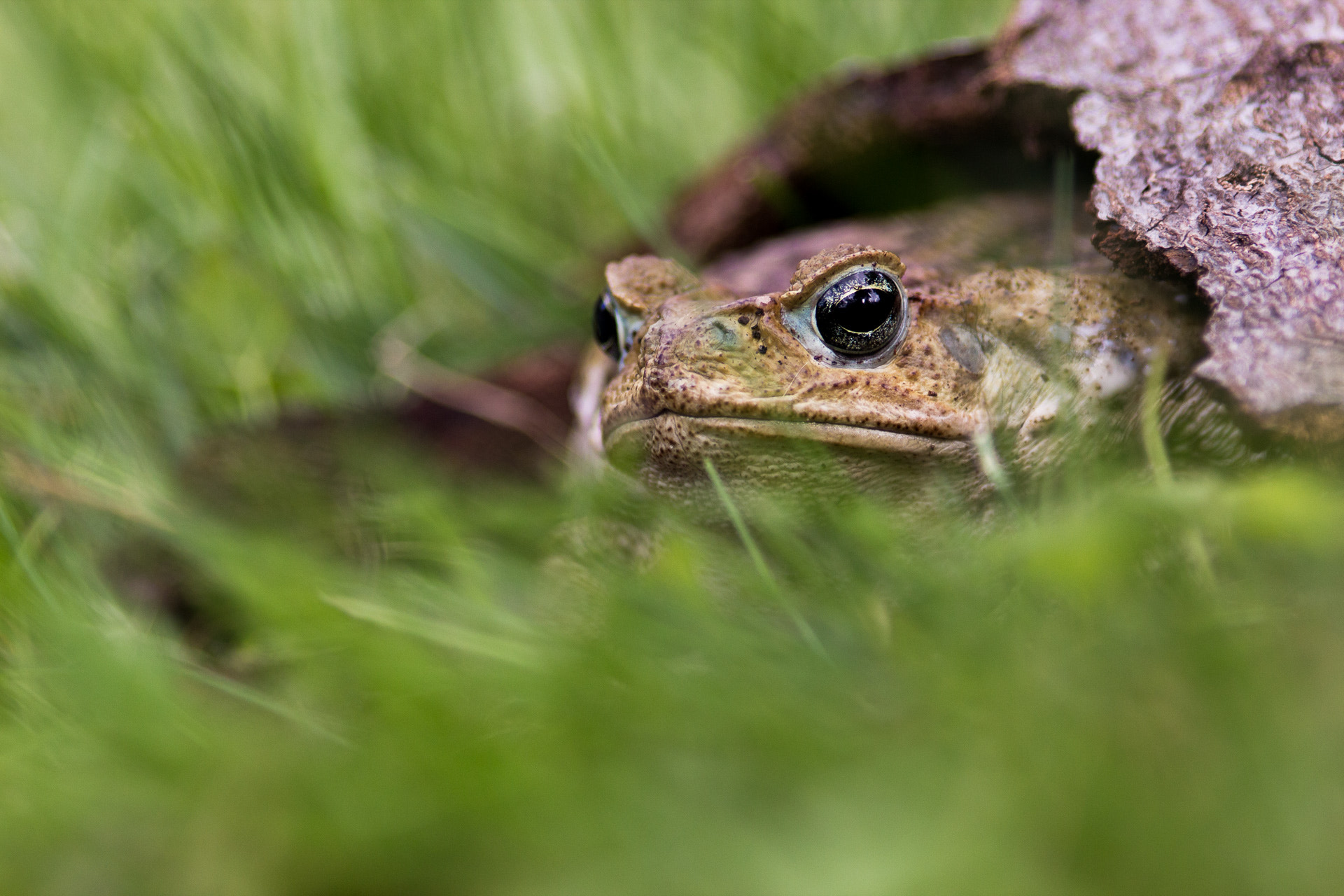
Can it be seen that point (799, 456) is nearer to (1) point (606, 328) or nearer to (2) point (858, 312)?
(2) point (858, 312)

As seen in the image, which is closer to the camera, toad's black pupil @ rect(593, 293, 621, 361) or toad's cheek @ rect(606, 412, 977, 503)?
toad's cheek @ rect(606, 412, 977, 503)

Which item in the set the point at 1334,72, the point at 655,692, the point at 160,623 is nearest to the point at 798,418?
the point at 655,692

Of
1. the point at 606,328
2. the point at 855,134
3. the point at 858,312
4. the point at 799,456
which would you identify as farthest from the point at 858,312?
the point at 855,134

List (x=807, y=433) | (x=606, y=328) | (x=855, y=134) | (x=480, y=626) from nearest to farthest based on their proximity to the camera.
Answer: (x=480, y=626)
(x=807, y=433)
(x=606, y=328)
(x=855, y=134)

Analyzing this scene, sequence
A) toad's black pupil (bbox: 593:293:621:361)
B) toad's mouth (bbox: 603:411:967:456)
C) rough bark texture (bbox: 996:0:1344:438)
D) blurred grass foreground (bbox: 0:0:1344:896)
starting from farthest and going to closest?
toad's black pupil (bbox: 593:293:621:361) < toad's mouth (bbox: 603:411:967:456) < rough bark texture (bbox: 996:0:1344:438) < blurred grass foreground (bbox: 0:0:1344:896)

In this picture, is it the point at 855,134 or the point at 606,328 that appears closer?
Answer: the point at 606,328

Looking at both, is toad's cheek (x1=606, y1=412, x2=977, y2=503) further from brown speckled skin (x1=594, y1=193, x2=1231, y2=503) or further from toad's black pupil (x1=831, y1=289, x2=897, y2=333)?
toad's black pupil (x1=831, y1=289, x2=897, y2=333)

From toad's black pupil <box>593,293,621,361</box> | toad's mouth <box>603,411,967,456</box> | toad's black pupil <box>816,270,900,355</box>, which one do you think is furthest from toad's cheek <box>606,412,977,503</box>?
toad's black pupil <box>593,293,621,361</box>
